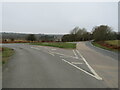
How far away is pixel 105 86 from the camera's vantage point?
5824 millimetres

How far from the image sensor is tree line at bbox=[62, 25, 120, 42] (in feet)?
153

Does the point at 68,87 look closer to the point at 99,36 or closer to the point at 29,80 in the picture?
the point at 29,80

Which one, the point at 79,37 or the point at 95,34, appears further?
the point at 79,37

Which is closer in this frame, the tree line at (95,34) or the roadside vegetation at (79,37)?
the tree line at (95,34)

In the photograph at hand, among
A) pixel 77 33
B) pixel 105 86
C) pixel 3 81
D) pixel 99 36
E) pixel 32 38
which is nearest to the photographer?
pixel 105 86

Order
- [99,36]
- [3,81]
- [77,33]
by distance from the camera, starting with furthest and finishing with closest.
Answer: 1. [77,33]
2. [99,36]
3. [3,81]

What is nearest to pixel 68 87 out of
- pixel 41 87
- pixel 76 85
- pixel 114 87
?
pixel 76 85

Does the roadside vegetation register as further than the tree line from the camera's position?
Yes

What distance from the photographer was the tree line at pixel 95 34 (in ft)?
153

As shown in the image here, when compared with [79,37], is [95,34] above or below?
above

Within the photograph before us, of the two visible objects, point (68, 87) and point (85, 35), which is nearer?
point (68, 87)

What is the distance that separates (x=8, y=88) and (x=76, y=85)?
2.93 metres

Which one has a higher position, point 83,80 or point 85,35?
point 85,35

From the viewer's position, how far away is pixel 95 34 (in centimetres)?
5003
